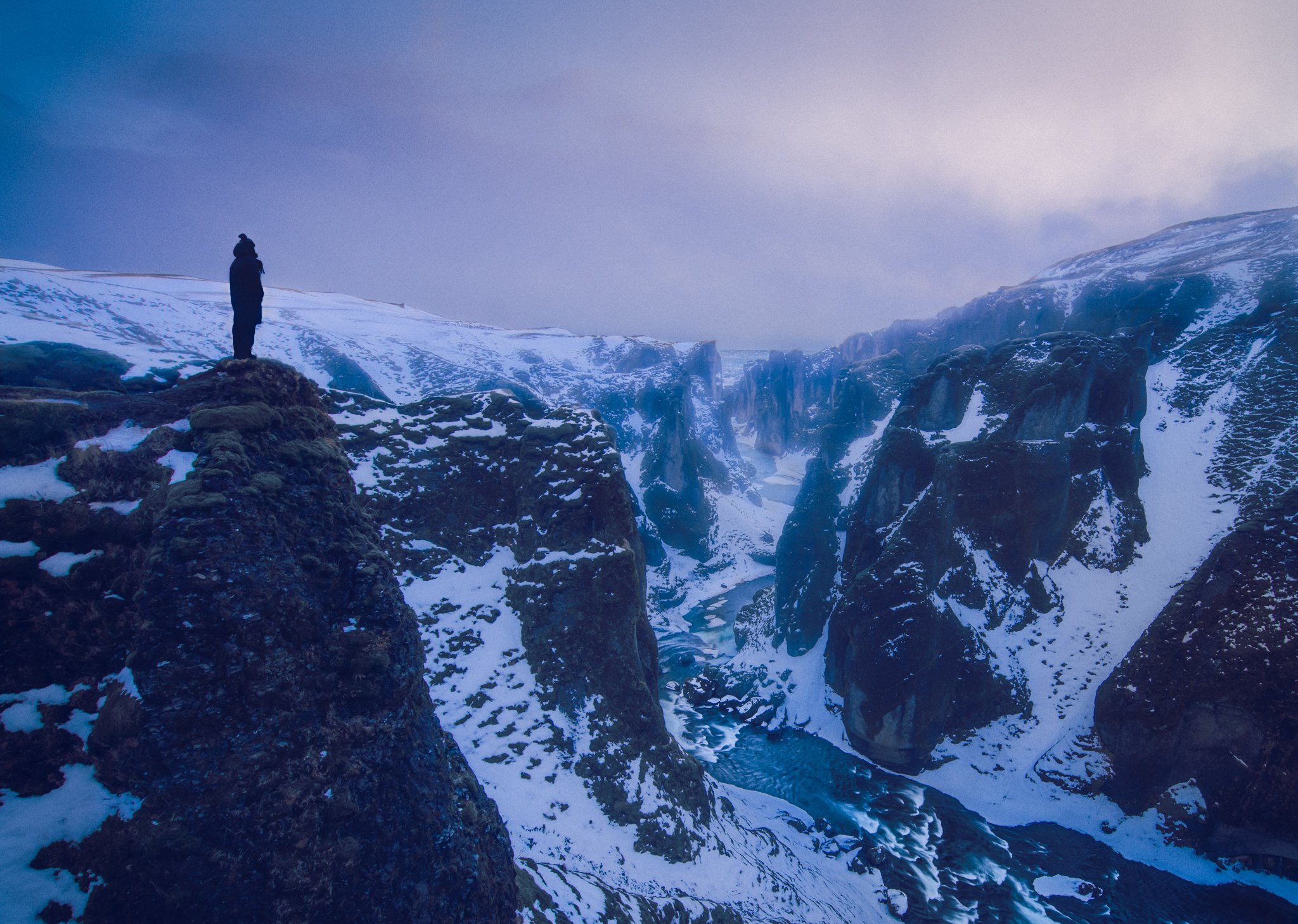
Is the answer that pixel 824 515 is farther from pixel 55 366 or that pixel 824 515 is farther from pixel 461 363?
pixel 461 363

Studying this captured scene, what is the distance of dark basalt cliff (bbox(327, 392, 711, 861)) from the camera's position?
2147 centimetres

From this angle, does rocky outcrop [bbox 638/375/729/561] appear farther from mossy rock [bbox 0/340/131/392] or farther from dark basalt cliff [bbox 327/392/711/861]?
mossy rock [bbox 0/340/131/392]

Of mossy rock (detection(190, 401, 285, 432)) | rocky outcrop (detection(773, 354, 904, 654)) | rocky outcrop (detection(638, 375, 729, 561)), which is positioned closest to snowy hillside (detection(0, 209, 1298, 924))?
mossy rock (detection(190, 401, 285, 432))

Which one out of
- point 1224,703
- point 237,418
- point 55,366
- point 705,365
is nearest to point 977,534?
point 1224,703

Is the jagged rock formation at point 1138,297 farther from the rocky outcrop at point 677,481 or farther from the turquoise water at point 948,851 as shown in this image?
the turquoise water at point 948,851

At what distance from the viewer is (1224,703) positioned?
2606 cm

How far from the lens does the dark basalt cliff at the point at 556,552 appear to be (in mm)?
21469

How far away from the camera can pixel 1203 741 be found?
26656 millimetres

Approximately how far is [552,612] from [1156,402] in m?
57.8

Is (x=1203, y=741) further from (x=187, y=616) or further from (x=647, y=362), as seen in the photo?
(x=647, y=362)

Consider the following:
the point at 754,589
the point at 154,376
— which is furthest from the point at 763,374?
the point at 154,376

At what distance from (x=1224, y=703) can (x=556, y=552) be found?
3565 cm

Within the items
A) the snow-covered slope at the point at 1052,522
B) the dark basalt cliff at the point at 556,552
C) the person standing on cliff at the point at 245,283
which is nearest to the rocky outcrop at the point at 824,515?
the snow-covered slope at the point at 1052,522

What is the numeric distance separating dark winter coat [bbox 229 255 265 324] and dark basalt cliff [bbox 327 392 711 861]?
13683 mm
